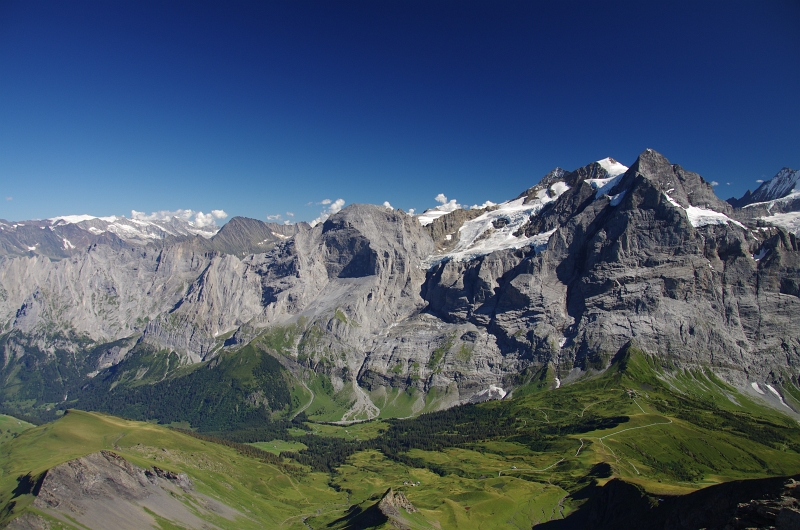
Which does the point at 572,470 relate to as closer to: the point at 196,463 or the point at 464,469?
the point at 464,469

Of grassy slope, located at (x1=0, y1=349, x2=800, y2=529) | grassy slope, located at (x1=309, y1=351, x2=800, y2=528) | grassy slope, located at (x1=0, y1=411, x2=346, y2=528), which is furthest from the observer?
grassy slope, located at (x1=0, y1=411, x2=346, y2=528)

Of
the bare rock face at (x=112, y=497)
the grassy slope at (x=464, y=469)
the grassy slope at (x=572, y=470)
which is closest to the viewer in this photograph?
the bare rock face at (x=112, y=497)

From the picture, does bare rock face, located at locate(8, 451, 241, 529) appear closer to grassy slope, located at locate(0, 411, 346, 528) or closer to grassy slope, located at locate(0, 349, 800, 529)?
grassy slope, located at locate(0, 411, 346, 528)

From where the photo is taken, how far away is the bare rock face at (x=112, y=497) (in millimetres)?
107688

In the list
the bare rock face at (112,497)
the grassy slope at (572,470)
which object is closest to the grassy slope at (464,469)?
the grassy slope at (572,470)

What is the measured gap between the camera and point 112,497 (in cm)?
11925

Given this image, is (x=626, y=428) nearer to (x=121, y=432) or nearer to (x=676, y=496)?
(x=676, y=496)

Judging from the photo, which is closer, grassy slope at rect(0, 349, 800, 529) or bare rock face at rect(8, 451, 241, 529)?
bare rock face at rect(8, 451, 241, 529)

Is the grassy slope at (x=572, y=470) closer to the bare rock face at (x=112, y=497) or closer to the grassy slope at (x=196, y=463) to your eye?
the grassy slope at (x=196, y=463)

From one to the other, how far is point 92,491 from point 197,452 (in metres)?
62.9

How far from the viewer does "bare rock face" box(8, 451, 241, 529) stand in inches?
4240

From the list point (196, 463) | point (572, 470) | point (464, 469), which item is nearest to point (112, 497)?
point (196, 463)

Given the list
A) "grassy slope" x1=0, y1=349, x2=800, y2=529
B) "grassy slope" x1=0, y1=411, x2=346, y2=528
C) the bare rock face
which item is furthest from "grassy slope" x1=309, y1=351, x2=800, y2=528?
the bare rock face

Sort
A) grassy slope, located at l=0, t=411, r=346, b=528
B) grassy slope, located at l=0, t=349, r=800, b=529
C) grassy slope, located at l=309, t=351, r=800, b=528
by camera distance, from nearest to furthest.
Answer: grassy slope, located at l=309, t=351, r=800, b=528 < grassy slope, located at l=0, t=349, r=800, b=529 < grassy slope, located at l=0, t=411, r=346, b=528
